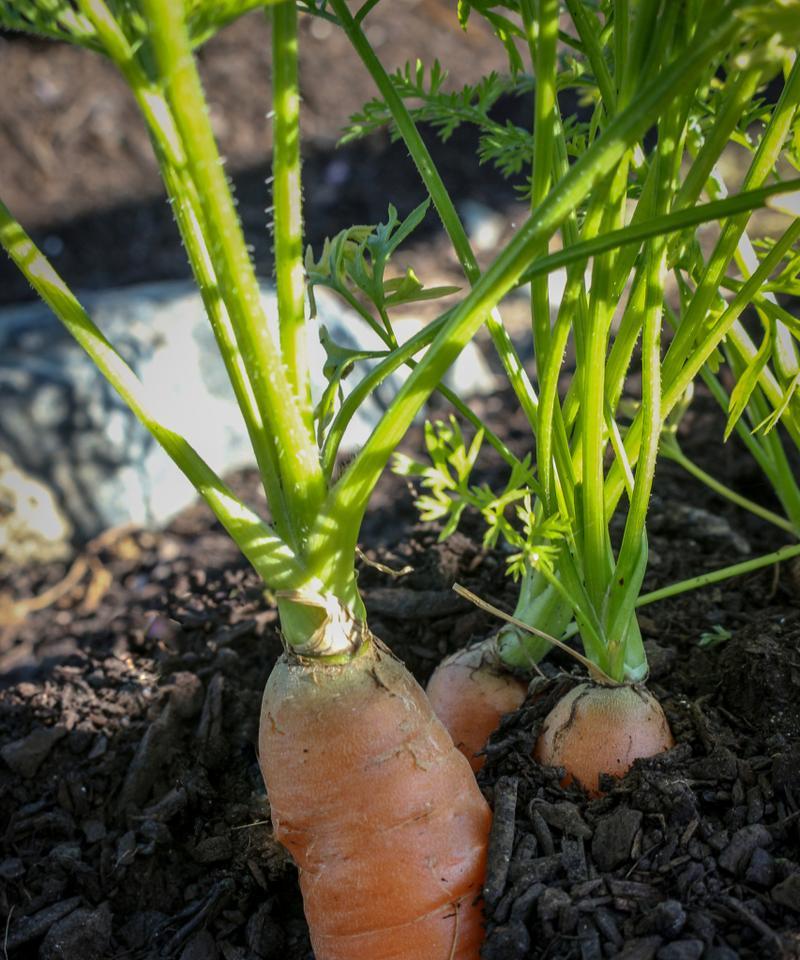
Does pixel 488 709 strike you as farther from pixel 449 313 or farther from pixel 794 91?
pixel 794 91

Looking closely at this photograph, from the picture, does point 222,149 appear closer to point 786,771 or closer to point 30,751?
point 30,751

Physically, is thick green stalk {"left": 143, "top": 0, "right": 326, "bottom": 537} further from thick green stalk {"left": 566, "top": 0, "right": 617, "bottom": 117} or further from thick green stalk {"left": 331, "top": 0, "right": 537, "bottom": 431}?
thick green stalk {"left": 566, "top": 0, "right": 617, "bottom": 117}

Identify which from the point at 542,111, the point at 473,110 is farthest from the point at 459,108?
the point at 542,111

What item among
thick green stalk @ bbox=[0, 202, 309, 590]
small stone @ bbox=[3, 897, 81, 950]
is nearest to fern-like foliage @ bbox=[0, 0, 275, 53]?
thick green stalk @ bbox=[0, 202, 309, 590]

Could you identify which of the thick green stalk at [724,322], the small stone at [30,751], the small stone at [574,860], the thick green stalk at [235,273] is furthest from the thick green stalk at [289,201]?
the small stone at [30,751]

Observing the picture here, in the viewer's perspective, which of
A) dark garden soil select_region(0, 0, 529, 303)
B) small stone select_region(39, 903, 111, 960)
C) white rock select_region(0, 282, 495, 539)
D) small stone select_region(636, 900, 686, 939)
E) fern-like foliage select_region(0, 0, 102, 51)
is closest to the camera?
fern-like foliage select_region(0, 0, 102, 51)

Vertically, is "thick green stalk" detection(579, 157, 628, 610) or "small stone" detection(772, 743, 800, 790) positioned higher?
"thick green stalk" detection(579, 157, 628, 610)

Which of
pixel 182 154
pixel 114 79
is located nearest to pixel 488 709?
pixel 182 154
